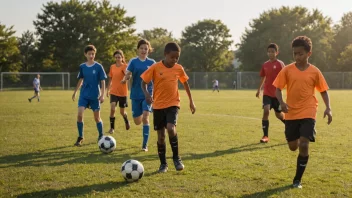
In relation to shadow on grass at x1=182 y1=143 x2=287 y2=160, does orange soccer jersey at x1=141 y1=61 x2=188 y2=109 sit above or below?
above

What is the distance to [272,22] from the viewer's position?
6881 cm

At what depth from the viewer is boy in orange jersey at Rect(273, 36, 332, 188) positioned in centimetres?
537

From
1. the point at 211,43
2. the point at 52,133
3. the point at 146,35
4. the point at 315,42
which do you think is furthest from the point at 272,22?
the point at 52,133

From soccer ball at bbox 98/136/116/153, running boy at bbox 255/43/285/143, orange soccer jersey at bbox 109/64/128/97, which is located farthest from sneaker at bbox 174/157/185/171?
orange soccer jersey at bbox 109/64/128/97

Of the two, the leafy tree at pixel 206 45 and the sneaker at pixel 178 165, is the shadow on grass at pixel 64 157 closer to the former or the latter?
the sneaker at pixel 178 165

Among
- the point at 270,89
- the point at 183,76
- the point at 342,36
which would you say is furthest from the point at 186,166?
the point at 342,36

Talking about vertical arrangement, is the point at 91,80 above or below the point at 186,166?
above

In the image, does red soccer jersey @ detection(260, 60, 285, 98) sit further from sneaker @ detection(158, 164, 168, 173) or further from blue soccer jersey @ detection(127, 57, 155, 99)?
sneaker @ detection(158, 164, 168, 173)

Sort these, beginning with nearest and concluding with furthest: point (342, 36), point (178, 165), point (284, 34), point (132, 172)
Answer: point (132, 172)
point (178, 165)
point (284, 34)
point (342, 36)

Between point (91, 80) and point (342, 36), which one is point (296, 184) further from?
point (342, 36)

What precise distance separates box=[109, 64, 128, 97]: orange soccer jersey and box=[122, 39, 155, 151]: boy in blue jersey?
2762 millimetres

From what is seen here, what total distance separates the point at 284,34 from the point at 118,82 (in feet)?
198

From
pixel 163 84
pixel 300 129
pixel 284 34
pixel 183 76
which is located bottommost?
pixel 300 129

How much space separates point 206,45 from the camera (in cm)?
7625
